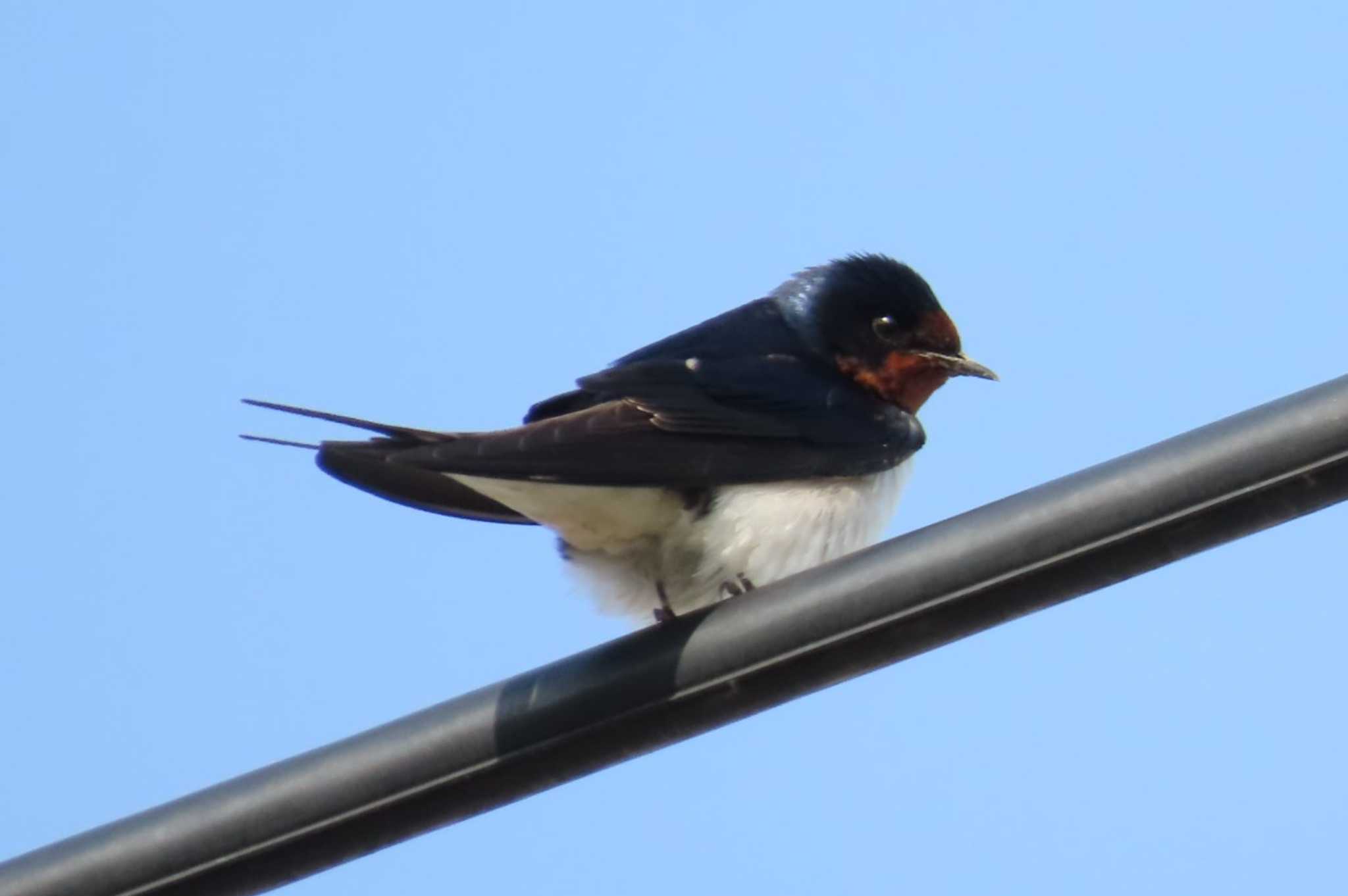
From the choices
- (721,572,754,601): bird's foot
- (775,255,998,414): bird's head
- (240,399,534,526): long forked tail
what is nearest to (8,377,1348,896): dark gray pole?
(240,399,534,526): long forked tail

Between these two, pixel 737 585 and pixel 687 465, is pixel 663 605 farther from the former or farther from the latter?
pixel 687 465

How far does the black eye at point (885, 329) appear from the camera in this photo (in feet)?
12.1

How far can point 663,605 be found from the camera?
3105 mm

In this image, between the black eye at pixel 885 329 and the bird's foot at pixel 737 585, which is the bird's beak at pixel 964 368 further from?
the bird's foot at pixel 737 585

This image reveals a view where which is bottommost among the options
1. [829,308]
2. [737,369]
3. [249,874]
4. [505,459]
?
[249,874]

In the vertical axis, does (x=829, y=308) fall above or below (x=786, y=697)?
above

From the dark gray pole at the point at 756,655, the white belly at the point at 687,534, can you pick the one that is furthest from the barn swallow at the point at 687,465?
the dark gray pole at the point at 756,655

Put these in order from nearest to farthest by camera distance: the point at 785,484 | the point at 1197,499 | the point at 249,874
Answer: the point at 1197,499, the point at 249,874, the point at 785,484

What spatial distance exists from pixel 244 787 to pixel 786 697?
0.54 m

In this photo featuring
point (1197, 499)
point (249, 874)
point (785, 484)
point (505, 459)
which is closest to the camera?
point (1197, 499)

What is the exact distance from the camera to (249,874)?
2.08 metres

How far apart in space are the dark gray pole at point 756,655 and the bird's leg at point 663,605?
0.86 m

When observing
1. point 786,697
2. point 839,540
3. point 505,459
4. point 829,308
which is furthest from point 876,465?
point 786,697

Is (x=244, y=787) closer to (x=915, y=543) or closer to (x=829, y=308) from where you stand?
(x=915, y=543)
